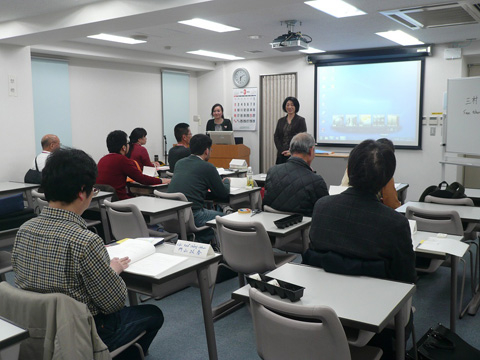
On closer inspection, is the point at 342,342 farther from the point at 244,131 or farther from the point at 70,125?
the point at 244,131

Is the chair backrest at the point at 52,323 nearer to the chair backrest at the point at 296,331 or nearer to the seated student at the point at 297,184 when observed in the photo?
the chair backrest at the point at 296,331

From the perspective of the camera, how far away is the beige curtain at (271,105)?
911cm

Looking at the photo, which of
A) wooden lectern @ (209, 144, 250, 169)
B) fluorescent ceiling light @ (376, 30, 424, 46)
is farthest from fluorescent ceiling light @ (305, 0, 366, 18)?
wooden lectern @ (209, 144, 250, 169)

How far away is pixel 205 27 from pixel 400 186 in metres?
3.42

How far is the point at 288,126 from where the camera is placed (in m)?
7.13

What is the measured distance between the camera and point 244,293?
1.84 m

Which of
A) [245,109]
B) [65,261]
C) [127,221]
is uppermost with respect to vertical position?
[245,109]

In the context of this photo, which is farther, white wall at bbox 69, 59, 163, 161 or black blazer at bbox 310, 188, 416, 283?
white wall at bbox 69, 59, 163, 161

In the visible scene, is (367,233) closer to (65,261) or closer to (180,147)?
(65,261)

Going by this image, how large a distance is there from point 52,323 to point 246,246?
1.54m

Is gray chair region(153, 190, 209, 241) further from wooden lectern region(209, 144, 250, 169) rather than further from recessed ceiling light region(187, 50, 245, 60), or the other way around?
recessed ceiling light region(187, 50, 245, 60)

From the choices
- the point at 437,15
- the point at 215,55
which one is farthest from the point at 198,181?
the point at 215,55

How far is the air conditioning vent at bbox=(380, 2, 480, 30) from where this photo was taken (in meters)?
4.84

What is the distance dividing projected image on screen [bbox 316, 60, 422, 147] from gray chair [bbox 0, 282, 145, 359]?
7.30 m
